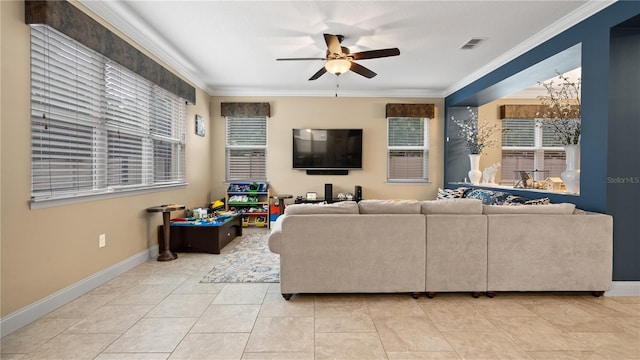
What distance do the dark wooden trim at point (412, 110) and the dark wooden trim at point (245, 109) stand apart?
245 centimetres

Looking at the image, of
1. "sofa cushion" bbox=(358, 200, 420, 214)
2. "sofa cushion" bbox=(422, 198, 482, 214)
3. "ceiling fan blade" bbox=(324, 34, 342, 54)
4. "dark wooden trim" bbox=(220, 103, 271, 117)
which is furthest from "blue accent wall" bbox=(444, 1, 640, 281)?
"dark wooden trim" bbox=(220, 103, 271, 117)

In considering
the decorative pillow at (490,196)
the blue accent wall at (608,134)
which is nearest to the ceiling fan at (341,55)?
the blue accent wall at (608,134)

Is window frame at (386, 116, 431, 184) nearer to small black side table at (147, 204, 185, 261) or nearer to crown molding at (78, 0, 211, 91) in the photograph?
crown molding at (78, 0, 211, 91)

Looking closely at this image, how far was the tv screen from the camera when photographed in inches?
243

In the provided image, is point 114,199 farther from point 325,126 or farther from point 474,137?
point 474,137

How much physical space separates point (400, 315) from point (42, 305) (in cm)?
275

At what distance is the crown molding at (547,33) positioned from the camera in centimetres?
290

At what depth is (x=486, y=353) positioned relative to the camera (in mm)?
1913

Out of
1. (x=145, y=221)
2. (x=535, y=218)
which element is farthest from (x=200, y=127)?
(x=535, y=218)

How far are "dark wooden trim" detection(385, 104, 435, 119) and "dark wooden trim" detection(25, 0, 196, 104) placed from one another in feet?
13.1

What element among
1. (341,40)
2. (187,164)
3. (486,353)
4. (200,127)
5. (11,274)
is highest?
(341,40)

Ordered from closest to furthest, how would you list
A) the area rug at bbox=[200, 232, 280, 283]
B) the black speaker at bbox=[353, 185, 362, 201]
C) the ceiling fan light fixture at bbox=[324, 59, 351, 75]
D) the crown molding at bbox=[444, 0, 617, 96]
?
the crown molding at bbox=[444, 0, 617, 96], the area rug at bbox=[200, 232, 280, 283], the ceiling fan light fixture at bbox=[324, 59, 351, 75], the black speaker at bbox=[353, 185, 362, 201]

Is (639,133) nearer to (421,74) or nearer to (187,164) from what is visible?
(421,74)

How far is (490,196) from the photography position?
171 inches
